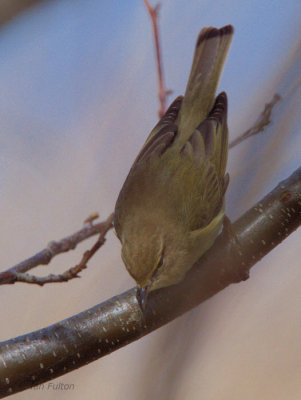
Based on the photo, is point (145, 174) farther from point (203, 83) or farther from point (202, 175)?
point (203, 83)

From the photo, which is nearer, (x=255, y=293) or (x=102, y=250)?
(x=255, y=293)

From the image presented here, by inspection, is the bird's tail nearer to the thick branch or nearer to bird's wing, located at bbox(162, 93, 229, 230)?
bird's wing, located at bbox(162, 93, 229, 230)

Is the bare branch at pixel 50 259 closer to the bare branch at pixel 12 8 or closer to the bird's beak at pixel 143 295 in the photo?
the bird's beak at pixel 143 295

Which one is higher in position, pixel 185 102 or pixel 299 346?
pixel 185 102

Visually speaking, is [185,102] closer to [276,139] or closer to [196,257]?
[196,257]

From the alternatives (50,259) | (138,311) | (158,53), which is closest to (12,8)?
(158,53)

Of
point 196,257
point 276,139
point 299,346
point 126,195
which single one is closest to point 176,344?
point 276,139

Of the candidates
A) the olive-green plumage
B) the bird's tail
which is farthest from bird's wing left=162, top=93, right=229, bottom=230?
the bird's tail

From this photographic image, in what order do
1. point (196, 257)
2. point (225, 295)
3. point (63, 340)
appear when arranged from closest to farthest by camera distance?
point (225, 295)
point (63, 340)
point (196, 257)
